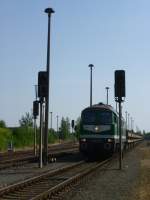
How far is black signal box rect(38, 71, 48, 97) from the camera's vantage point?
86.1 ft

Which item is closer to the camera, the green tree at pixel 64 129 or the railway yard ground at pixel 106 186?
the railway yard ground at pixel 106 186

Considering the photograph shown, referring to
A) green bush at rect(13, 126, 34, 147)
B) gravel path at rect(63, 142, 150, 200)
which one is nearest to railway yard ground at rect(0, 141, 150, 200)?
gravel path at rect(63, 142, 150, 200)

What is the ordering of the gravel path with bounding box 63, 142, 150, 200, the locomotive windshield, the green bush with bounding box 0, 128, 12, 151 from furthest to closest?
1. the green bush with bounding box 0, 128, 12, 151
2. the locomotive windshield
3. the gravel path with bounding box 63, 142, 150, 200

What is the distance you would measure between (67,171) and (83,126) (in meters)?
9.76

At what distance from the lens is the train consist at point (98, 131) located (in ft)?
108

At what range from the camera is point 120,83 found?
83.6 ft

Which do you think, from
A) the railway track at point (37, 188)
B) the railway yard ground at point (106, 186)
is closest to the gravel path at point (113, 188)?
the railway yard ground at point (106, 186)

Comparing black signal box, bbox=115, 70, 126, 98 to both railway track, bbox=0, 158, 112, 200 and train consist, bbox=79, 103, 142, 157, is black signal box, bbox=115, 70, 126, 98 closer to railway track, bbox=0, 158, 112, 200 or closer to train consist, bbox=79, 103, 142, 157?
railway track, bbox=0, 158, 112, 200

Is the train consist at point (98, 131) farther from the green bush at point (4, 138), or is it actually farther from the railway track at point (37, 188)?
the green bush at point (4, 138)

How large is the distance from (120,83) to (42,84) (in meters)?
3.89

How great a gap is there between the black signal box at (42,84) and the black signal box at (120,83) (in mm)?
3529

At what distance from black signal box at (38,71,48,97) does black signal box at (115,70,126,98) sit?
3.53 m

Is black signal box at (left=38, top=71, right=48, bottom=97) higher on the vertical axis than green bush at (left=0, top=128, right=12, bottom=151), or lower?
higher

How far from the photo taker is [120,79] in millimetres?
25516
